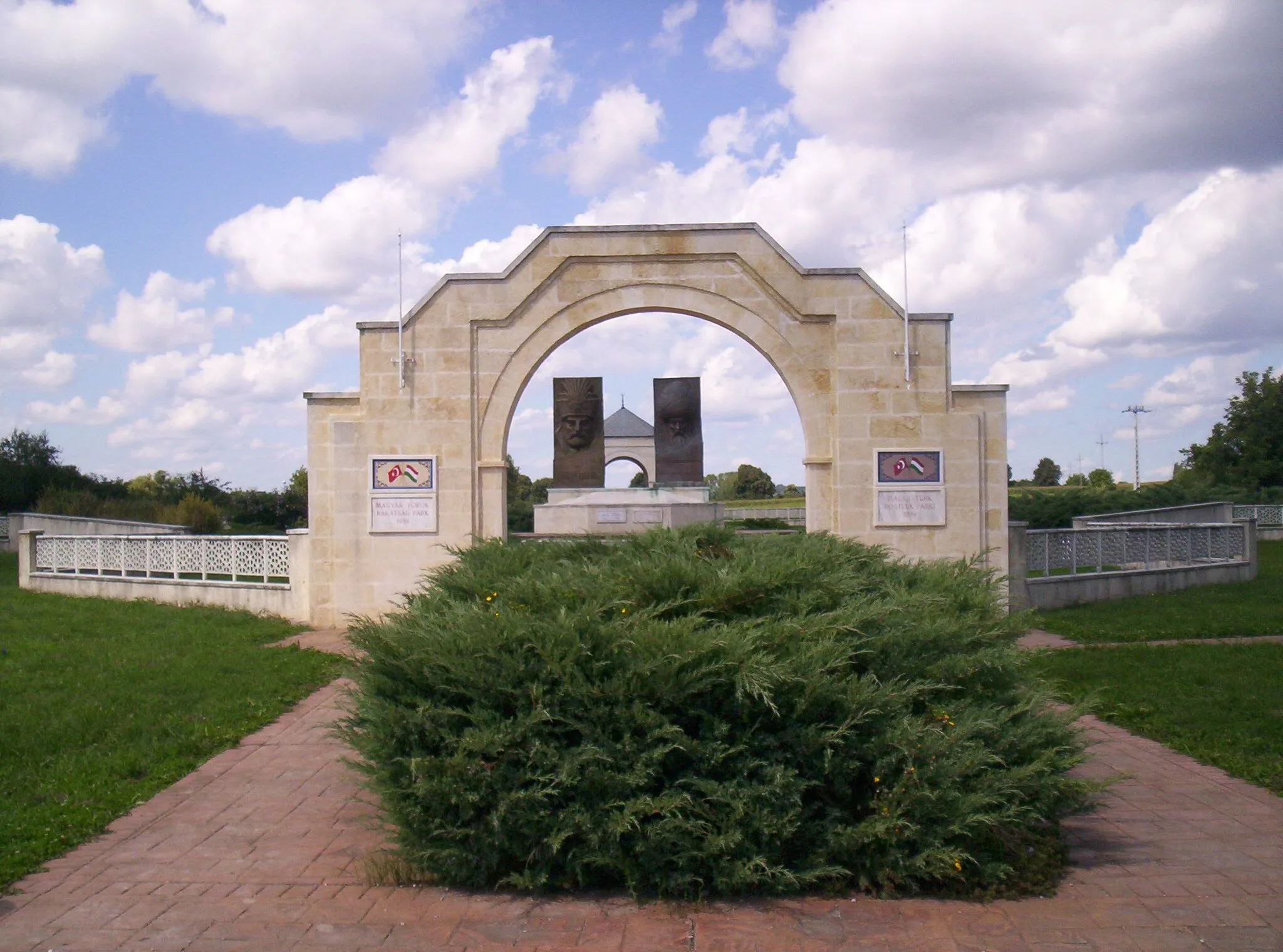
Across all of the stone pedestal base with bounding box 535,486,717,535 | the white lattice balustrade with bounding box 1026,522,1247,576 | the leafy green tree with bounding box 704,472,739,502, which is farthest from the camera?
the leafy green tree with bounding box 704,472,739,502

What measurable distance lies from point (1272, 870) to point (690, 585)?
3004mm

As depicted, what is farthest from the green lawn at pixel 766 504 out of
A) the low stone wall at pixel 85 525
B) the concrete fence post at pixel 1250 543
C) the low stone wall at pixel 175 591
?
the low stone wall at pixel 175 591

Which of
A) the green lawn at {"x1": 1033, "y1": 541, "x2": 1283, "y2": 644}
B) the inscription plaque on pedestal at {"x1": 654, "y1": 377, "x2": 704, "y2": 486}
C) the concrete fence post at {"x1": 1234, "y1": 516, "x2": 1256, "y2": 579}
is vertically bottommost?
the green lawn at {"x1": 1033, "y1": 541, "x2": 1283, "y2": 644}

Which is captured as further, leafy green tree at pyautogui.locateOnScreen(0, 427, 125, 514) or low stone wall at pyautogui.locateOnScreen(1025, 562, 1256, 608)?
leafy green tree at pyautogui.locateOnScreen(0, 427, 125, 514)

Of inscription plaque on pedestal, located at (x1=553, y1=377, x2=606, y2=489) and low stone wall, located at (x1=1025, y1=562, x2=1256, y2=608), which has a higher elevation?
inscription plaque on pedestal, located at (x1=553, y1=377, x2=606, y2=489)

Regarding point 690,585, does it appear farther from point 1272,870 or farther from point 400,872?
point 1272,870

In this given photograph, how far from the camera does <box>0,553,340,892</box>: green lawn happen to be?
615cm

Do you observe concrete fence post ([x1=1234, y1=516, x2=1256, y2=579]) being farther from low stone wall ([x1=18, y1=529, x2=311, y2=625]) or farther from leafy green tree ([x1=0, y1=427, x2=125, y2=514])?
leafy green tree ([x1=0, y1=427, x2=125, y2=514])

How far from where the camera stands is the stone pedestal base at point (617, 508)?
81.6 ft

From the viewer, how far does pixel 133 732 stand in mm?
7879

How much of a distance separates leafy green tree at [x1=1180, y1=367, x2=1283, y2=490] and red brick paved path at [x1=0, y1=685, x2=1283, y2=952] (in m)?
36.3

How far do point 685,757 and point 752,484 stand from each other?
2477 inches

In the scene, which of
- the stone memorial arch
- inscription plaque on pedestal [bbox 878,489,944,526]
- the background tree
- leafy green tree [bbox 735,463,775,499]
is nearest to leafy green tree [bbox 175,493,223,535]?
the stone memorial arch

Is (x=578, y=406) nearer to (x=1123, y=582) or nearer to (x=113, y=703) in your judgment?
(x=1123, y=582)
